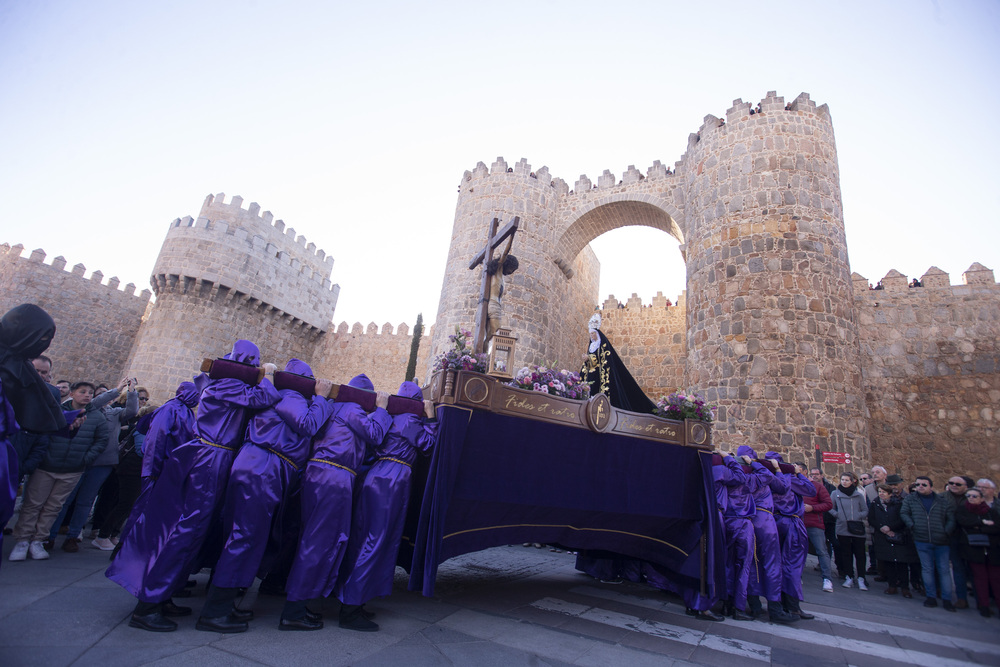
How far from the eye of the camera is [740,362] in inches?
436

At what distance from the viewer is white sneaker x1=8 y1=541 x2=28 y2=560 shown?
14.0 ft

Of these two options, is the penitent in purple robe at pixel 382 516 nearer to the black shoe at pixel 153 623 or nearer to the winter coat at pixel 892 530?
the black shoe at pixel 153 623

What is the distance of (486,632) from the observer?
3.49 metres

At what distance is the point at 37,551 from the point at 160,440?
7.06ft

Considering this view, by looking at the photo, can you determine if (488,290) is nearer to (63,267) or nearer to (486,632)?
(486,632)

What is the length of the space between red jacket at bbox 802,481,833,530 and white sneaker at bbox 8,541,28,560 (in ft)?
30.6

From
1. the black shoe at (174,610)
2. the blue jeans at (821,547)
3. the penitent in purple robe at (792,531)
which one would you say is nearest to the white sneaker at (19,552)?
the black shoe at (174,610)

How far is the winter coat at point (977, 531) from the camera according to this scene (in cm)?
545

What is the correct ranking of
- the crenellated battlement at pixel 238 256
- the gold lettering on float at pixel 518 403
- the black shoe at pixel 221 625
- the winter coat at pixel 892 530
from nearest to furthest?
1. the black shoe at pixel 221 625
2. the gold lettering on float at pixel 518 403
3. the winter coat at pixel 892 530
4. the crenellated battlement at pixel 238 256

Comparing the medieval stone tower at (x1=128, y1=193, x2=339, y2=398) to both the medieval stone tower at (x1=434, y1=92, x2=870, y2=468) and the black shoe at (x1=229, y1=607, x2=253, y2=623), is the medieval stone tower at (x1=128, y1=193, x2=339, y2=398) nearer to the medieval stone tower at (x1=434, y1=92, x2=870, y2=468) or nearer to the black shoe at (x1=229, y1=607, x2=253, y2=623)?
the medieval stone tower at (x1=434, y1=92, x2=870, y2=468)

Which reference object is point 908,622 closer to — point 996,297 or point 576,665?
point 576,665

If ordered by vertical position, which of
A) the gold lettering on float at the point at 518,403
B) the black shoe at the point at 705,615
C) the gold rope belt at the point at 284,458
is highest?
the gold lettering on float at the point at 518,403

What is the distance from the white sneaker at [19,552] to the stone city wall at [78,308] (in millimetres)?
17464

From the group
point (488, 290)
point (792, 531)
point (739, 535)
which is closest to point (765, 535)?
point (739, 535)
